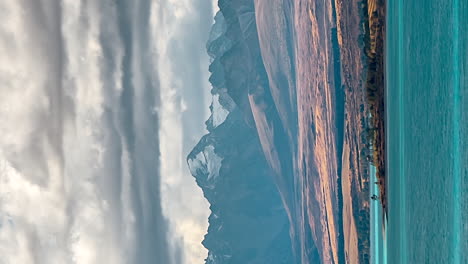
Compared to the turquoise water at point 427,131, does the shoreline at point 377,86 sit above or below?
above

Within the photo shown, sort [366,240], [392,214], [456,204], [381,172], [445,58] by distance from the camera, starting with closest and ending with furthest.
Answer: [456,204], [445,58], [392,214], [381,172], [366,240]

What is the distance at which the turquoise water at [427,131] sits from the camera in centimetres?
6544

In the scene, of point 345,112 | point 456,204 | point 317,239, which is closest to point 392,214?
point 456,204

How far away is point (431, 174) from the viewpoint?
76375mm

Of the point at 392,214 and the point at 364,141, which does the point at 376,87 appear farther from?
the point at 392,214

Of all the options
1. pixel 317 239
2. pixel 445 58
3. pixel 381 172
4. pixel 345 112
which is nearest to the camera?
pixel 445 58

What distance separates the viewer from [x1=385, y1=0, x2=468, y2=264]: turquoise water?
65.4 meters

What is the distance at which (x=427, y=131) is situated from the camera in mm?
80438

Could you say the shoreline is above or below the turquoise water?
above

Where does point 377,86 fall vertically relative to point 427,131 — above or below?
above

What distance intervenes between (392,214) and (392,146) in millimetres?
13348

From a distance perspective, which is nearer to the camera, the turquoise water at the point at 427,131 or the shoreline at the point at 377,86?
the turquoise water at the point at 427,131

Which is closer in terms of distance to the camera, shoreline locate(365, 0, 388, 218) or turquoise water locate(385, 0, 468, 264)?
turquoise water locate(385, 0, 468, 264)

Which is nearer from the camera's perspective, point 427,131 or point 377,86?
point 427,131
